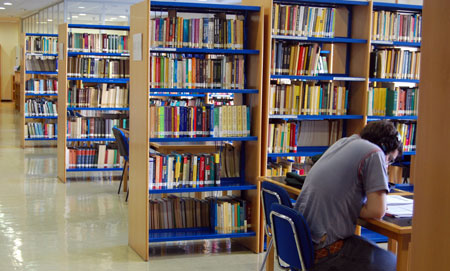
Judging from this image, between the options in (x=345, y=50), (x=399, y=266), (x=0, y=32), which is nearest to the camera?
(x=399, y=266)

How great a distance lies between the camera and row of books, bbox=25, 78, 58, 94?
452 inches

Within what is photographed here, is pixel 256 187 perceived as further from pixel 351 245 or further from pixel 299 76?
pixel 351 245

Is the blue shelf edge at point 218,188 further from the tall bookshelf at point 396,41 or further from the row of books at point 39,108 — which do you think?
the row of books at point 39,108

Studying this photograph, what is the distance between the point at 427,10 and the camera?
138 cm

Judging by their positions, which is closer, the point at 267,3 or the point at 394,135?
the point at 394,135

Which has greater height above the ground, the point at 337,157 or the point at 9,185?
the point at 337,157

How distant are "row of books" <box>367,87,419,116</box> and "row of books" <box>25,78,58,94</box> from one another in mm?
7780

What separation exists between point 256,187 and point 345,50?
5.55 feet

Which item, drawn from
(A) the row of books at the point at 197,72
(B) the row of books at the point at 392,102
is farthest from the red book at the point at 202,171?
(B) the row of books at the point at 392,102

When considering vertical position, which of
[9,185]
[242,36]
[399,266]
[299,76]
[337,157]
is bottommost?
[9,185]

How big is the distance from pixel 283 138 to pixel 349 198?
214cm

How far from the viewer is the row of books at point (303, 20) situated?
16.9 feet

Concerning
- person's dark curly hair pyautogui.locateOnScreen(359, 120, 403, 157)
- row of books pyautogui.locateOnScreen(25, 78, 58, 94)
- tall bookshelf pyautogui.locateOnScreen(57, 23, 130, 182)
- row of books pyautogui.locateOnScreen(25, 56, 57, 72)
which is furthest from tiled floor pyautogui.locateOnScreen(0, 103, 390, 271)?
row of books pyautogui.locateOnScreen(25, 56, 57, 72)

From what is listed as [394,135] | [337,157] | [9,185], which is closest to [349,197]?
[337,157]
